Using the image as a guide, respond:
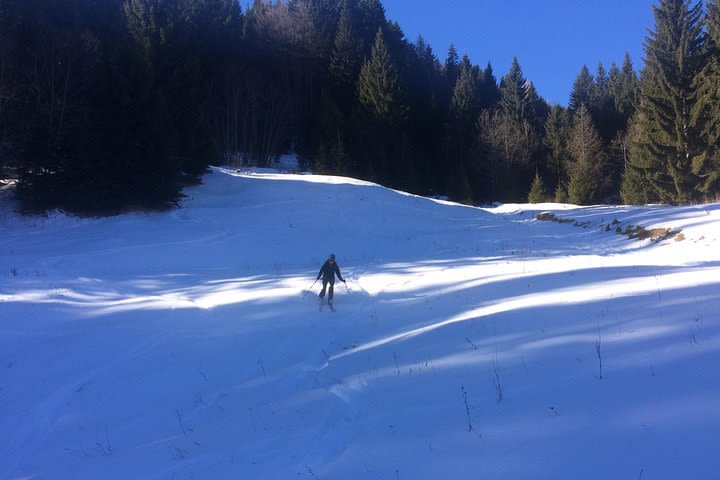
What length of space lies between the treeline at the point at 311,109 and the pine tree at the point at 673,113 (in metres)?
0.14

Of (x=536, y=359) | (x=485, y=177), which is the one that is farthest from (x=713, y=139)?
(x=536, y=359)

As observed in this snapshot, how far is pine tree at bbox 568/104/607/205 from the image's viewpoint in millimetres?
42969

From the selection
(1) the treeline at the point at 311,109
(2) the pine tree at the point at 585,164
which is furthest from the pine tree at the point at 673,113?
(2) the pine tree at the point at 585,164

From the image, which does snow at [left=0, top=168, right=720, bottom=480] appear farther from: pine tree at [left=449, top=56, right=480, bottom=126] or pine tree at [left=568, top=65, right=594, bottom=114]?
pine tree at [left=568, top=65, right=594, bottom=114]

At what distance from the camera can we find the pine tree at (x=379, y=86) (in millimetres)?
54750

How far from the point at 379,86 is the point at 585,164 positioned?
84.7 feet

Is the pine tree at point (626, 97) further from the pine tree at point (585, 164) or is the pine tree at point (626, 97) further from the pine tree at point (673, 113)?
the pine tree at point (673, 113)

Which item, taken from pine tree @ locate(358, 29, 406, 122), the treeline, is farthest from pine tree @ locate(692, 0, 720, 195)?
pine tree @ locate(358, 29, 406, 122)

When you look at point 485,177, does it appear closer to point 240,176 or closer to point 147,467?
point 240,176

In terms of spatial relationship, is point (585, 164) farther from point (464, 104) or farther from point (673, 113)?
point (464, 104)

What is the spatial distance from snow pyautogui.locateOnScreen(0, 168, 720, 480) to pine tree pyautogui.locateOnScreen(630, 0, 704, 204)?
23803mm

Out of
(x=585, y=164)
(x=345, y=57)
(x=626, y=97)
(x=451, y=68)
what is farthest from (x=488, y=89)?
(x=585, y=164)

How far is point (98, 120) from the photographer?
22.0 meters

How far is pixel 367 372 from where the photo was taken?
6.41 metres
